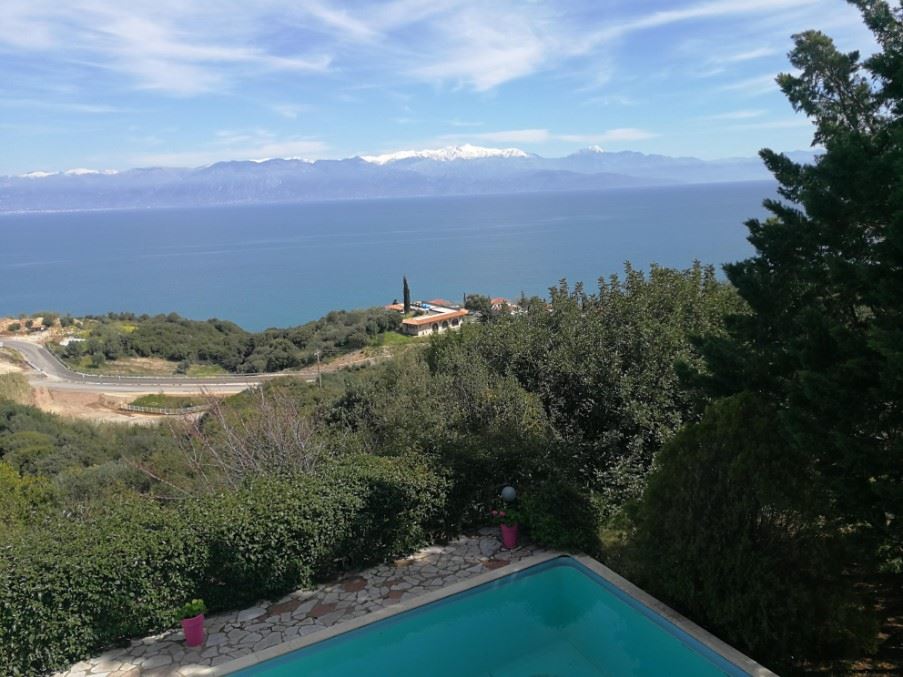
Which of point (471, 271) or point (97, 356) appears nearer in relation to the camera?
point (97, 356)

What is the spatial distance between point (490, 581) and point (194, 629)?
8.93 ft

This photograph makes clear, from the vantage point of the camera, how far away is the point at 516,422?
8930 millimetres

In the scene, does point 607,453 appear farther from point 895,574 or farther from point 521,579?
point 895,574

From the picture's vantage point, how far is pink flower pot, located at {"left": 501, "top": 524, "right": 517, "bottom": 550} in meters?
6.88

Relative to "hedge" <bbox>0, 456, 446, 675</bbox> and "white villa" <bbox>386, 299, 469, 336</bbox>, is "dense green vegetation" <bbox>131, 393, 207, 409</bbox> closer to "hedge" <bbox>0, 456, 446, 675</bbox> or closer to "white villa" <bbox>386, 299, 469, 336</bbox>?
"white villa" <bbox>386, 299, 469, 336</bbox>

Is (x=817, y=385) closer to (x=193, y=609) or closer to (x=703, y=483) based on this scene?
(x=703, y=483)

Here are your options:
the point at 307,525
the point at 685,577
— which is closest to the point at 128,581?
the point at 307,525

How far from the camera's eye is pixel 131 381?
39.6 m

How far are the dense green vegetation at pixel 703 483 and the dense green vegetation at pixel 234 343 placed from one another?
37.3 meters

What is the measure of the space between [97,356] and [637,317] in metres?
47.4

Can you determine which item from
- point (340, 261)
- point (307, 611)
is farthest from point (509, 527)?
point (340, 261)

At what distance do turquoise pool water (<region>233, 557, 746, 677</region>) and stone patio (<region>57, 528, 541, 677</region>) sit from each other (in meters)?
0.27

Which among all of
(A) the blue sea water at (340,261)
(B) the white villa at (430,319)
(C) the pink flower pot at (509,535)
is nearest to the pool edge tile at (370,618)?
(C) the pink flower pot at (509,535)

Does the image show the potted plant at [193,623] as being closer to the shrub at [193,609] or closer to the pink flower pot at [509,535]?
the shrub at [193,609]
